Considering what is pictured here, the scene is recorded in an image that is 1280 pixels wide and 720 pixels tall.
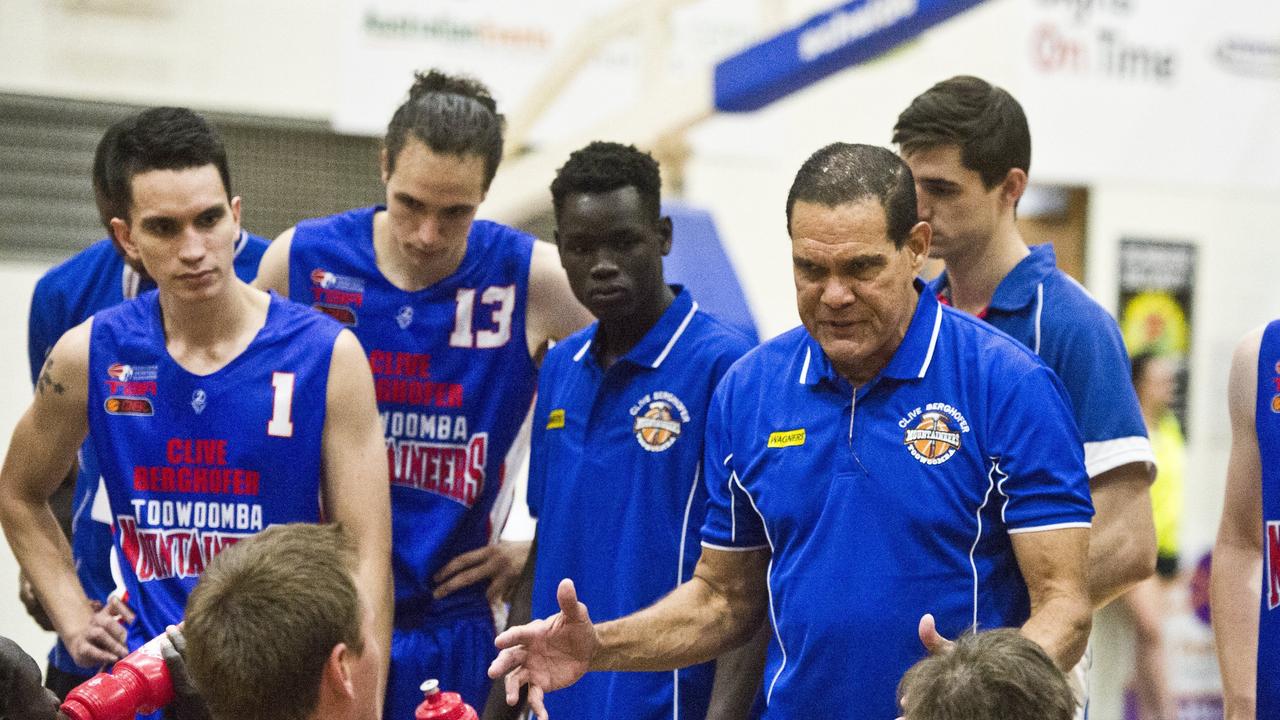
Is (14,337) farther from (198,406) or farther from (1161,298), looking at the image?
(1161,298)

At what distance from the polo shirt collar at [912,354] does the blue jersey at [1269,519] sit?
67 cm

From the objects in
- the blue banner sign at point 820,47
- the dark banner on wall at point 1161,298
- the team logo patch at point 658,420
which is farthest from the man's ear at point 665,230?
the dark banner on wall at point 1161,298

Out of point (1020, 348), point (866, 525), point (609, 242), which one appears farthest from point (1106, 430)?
point (609, 242)

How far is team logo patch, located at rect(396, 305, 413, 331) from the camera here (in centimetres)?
382

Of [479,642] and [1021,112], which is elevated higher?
[1021,112]

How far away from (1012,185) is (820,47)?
143 inches

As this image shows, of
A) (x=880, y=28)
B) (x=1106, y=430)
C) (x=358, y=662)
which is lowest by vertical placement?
(x=358, y=662)

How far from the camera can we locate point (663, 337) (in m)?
3.38

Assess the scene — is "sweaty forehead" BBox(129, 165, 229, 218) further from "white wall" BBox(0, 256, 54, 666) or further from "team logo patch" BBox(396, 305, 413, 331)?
"white wall" BBox(0, 256, 54, 666)

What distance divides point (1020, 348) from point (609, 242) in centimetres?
101

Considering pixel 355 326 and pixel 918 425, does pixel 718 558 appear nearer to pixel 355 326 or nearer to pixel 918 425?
pixel 918 425

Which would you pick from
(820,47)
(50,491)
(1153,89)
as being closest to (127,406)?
(50,491)

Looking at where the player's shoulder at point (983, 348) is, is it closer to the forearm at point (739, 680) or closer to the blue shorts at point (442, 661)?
the forearm at point (739, 680)

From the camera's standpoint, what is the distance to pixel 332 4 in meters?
8.72
